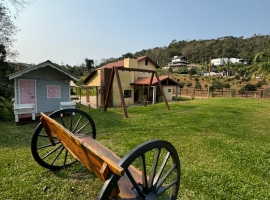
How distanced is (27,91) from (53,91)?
1178 mm

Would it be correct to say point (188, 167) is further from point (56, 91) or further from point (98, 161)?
point (56, 91)

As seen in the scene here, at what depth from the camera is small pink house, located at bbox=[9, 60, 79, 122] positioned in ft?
26.5

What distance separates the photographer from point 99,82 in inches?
771

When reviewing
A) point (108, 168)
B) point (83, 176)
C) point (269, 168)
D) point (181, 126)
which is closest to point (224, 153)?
point (269, 168)

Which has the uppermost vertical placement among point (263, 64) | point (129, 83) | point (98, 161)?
point (263, 64)

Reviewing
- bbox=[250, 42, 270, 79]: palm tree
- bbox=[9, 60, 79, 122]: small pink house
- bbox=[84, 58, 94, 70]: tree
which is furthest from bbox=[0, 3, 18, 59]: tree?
bbox=[84, 58, 94, 70]: tree

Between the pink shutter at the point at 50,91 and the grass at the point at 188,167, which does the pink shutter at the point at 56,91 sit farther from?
the grass at the point at 188,167

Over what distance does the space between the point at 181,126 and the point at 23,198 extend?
17.4 feet

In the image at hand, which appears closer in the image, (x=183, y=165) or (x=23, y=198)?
(x=23, y=198)

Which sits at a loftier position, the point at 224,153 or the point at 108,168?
the point at 108,168

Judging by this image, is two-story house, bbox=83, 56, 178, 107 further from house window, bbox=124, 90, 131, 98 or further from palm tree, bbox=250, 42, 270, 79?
palm tree, bbox=250, 42, 270, 79

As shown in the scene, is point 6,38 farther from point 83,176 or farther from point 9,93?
point 83,176

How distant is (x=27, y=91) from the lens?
27.5ft

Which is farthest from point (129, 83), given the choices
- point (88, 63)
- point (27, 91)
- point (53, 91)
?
point (88, 63)
